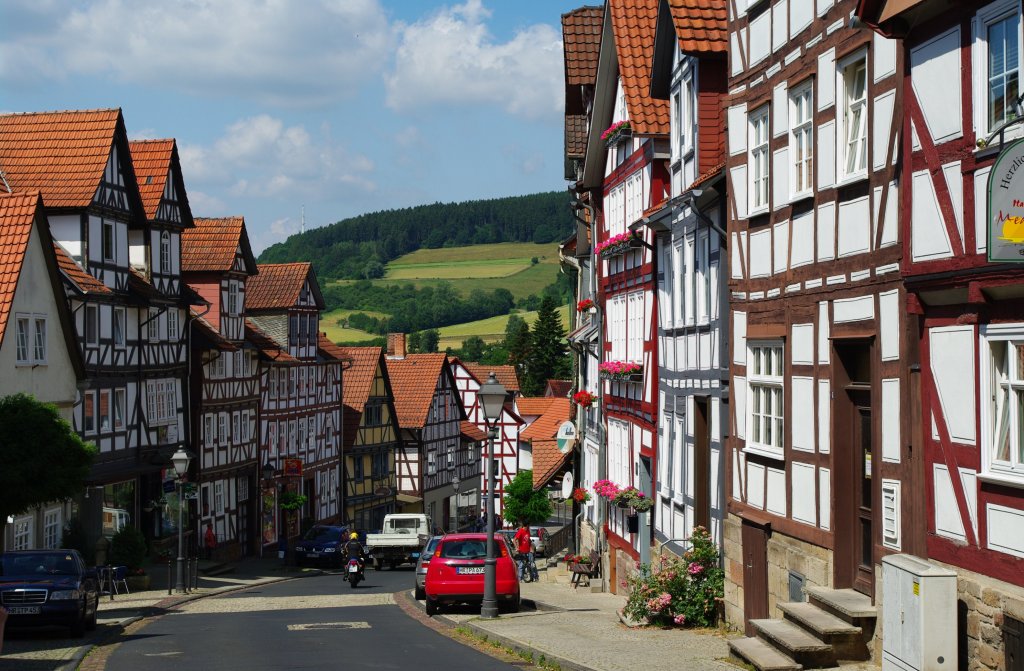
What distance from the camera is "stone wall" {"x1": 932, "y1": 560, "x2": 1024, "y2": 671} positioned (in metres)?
11.1

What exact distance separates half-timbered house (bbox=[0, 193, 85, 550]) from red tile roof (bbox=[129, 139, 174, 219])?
1036 centimetres

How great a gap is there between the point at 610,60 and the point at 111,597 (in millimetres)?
16904

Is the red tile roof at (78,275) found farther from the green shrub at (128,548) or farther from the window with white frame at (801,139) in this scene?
the window with white frame at (801,139)

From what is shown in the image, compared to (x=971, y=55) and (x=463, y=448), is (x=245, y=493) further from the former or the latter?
(x=971, y=55)

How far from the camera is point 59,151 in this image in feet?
128

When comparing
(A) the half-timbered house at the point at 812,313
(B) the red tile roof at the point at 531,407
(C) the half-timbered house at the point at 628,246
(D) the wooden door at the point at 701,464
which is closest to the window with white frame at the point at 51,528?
(C) the half-timbered house at the point at 628,246

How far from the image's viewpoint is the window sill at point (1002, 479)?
10938 millimetres

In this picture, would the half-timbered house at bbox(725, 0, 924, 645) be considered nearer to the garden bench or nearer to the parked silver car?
the parked silver car

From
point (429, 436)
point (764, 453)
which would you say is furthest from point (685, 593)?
point (429, 436)

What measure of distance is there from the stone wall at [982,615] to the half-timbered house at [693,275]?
8.99 meters

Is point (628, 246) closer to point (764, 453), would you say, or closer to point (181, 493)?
point (764, 453)

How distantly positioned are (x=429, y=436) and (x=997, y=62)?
70338mm

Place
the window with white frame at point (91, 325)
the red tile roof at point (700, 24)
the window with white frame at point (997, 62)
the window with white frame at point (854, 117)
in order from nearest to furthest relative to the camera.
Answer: the window with white frame at point (997, 62) → the window with white frame at point (854, 117) → the red tile roof at point (700, 24) → the window with white frame at point (91, 325)

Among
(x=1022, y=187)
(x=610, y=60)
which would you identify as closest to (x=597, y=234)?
(x=610, y=60)
